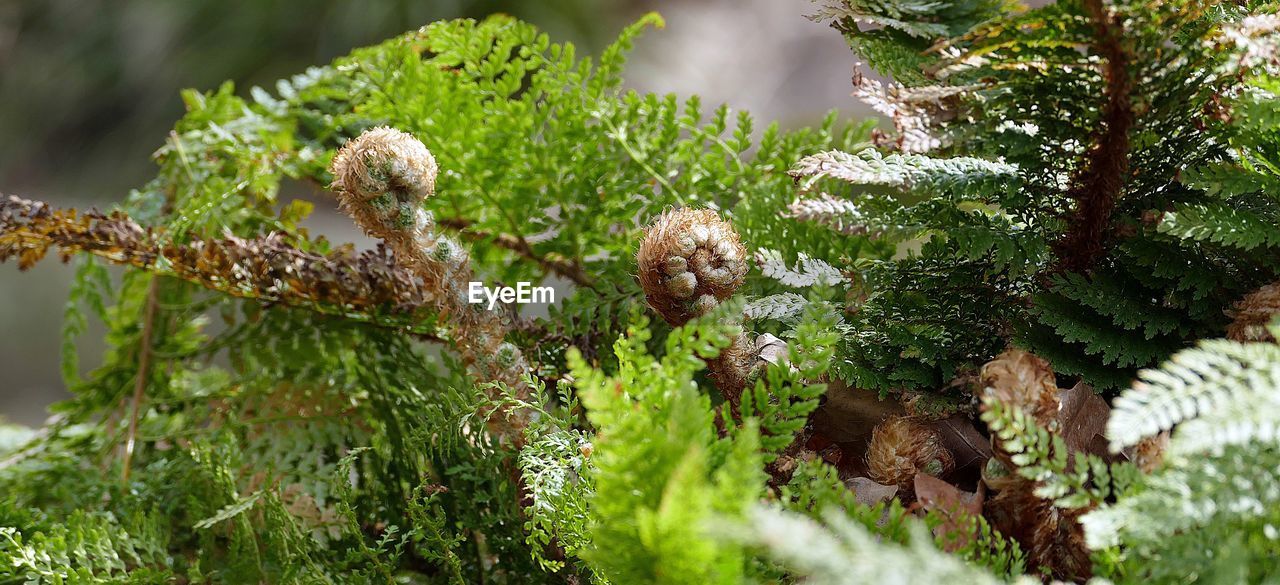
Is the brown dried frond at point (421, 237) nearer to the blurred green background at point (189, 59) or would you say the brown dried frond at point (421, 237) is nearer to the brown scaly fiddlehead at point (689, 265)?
the brown scaly fiddlehead at point (689, 265)

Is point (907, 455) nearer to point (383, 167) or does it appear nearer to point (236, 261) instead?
point (383, 167)

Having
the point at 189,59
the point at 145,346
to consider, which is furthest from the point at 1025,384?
the point at 189,59

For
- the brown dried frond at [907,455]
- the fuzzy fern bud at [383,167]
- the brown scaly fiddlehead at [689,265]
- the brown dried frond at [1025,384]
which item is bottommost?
the brown dried frond at [907,455]

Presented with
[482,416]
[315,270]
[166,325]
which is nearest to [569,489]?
[482,416]

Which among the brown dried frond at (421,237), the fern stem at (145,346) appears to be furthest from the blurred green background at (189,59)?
the brown dried frond at (421,237)

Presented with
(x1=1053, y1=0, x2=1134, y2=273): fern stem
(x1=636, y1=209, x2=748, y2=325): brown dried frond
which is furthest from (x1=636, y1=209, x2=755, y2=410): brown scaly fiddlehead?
(x1=1053, y1=0, x2=1134, y2=273): fern stem

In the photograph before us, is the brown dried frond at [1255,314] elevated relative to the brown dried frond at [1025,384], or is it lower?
elevated

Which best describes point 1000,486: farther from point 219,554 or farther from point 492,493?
point 219,554
